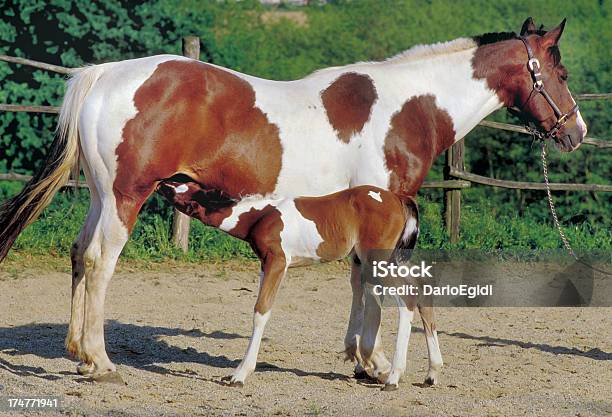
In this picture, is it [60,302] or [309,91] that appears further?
[60,302]

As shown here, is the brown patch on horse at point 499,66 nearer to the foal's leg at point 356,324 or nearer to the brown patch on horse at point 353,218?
the brown patch on horse at point 353,218

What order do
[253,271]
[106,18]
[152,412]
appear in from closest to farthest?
[152,412] → [253,271] → [106,18]

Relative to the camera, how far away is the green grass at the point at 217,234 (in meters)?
10.6

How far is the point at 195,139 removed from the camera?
21.7 feet

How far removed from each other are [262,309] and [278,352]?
1204mm

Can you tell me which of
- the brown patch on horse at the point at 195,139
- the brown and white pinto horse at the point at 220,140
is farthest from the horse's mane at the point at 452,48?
the brown patch on horse at the point at 195,139

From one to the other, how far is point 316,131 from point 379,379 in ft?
5.15

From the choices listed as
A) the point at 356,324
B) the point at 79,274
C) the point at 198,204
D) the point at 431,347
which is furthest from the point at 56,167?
the point at 431,347

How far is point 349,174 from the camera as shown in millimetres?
6766

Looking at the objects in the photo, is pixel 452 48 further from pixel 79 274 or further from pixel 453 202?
pixel 453 202

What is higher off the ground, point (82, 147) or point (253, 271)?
point (82, 147)

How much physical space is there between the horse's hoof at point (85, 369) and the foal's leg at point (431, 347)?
2016mm

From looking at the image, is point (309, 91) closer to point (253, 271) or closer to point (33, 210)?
point (33, 210)

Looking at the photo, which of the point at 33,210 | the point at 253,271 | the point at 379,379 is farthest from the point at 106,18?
the point at 379,379
